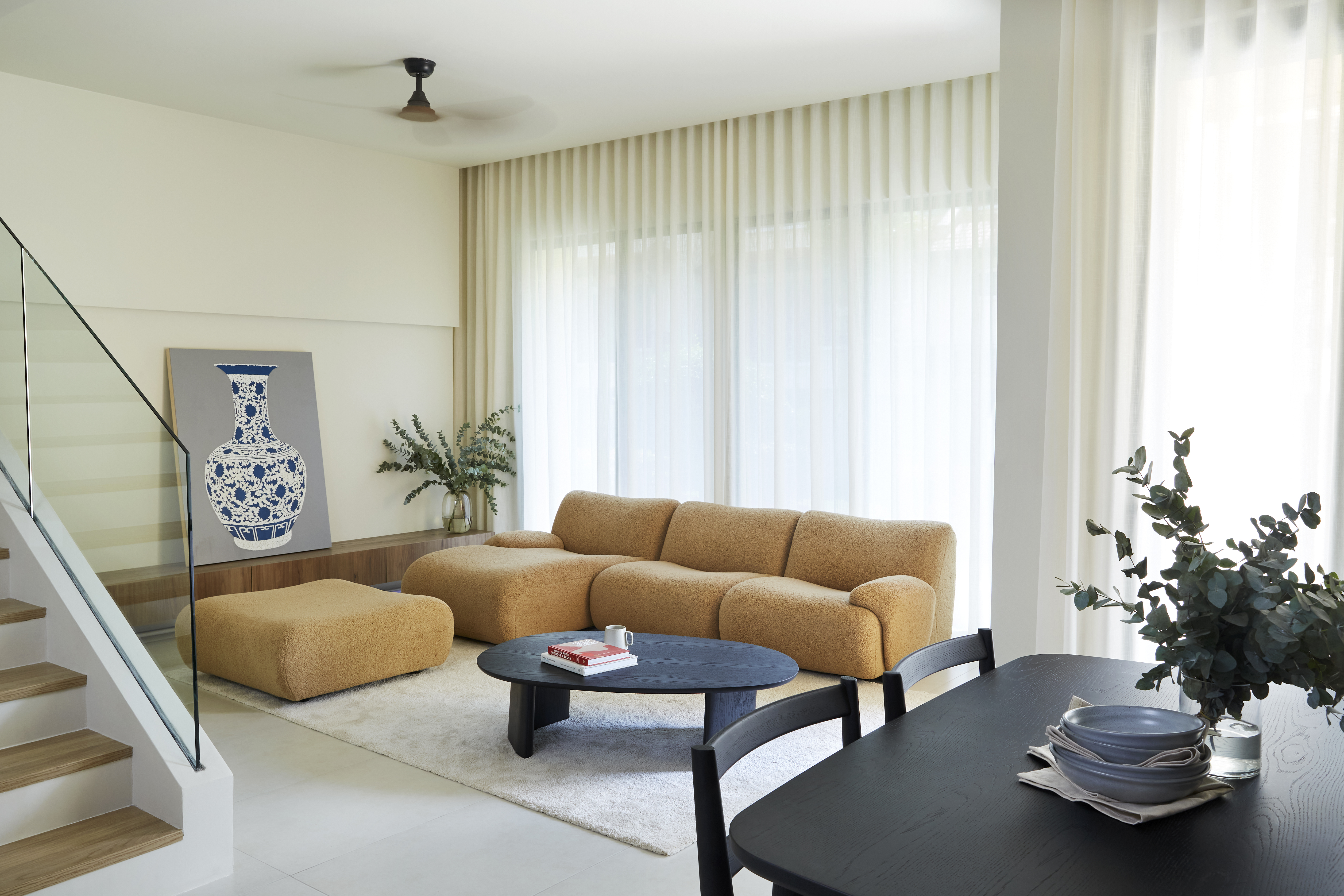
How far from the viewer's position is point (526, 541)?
6.06 meters

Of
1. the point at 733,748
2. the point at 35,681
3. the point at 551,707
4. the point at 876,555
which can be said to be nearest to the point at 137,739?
the point at 35,681

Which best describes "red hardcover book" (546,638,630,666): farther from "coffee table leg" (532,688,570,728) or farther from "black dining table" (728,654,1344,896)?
"black dining table" (728,654,1344,896)

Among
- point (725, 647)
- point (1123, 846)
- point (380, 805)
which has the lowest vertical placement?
point (380, 805)

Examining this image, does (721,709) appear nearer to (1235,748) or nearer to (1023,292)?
(1023,292)

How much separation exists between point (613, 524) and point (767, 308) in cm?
156

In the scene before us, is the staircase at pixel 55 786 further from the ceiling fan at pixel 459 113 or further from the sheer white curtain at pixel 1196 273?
the sheer white curtain at pixel 1196 273

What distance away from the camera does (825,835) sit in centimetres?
129

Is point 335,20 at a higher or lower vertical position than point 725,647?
higher

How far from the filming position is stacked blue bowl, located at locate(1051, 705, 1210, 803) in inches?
54.1

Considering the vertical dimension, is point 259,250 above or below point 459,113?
below

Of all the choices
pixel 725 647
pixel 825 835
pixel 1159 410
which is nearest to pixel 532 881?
pixel 725 647

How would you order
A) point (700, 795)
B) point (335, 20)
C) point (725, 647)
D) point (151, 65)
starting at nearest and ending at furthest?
1. point (700, 795)
2. point (725, 647)
3. point (335, 20)
4. point (151, 65)

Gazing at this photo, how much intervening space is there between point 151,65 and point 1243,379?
5.03m

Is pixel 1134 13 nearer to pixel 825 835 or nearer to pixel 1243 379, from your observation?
pixel 1243 379
